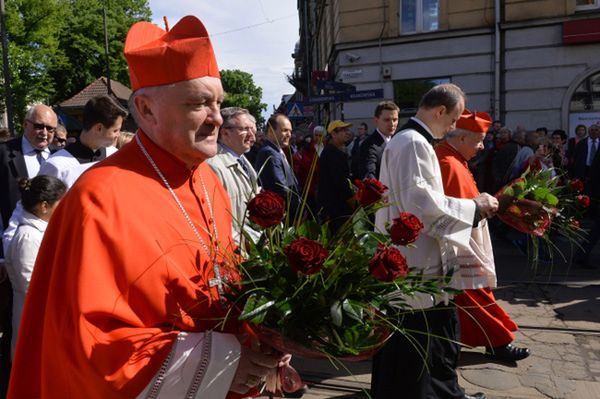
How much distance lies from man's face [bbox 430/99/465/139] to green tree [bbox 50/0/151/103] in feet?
112

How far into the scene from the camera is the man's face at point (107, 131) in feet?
12.3

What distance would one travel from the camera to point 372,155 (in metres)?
5.62

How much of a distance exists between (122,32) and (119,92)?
198 inches

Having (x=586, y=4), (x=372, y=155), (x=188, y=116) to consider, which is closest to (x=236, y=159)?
(x=188, y=116)

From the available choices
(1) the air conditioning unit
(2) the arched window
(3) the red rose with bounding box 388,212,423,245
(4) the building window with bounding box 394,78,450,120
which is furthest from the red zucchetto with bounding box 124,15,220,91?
(1) the air conditioning unit

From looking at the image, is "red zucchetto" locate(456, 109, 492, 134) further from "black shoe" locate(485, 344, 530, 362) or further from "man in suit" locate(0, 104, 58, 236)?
"man in suit" locate(0, 104, 58, 236)

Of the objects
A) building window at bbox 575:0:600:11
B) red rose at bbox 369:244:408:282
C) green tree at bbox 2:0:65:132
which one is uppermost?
green tree at bbox 2:0:65:132

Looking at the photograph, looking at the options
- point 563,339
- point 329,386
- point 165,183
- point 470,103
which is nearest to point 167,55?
point 165,183

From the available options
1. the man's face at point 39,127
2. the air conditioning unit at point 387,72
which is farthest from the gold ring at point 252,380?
the air conditioning unit at point 387,72

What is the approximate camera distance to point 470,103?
14180 millimetres

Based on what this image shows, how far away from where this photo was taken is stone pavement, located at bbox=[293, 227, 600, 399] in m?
3.72

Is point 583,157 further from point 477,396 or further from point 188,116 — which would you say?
point 188,116

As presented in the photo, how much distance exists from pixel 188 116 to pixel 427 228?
74.7 inches

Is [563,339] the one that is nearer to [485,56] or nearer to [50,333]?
[50,333]
